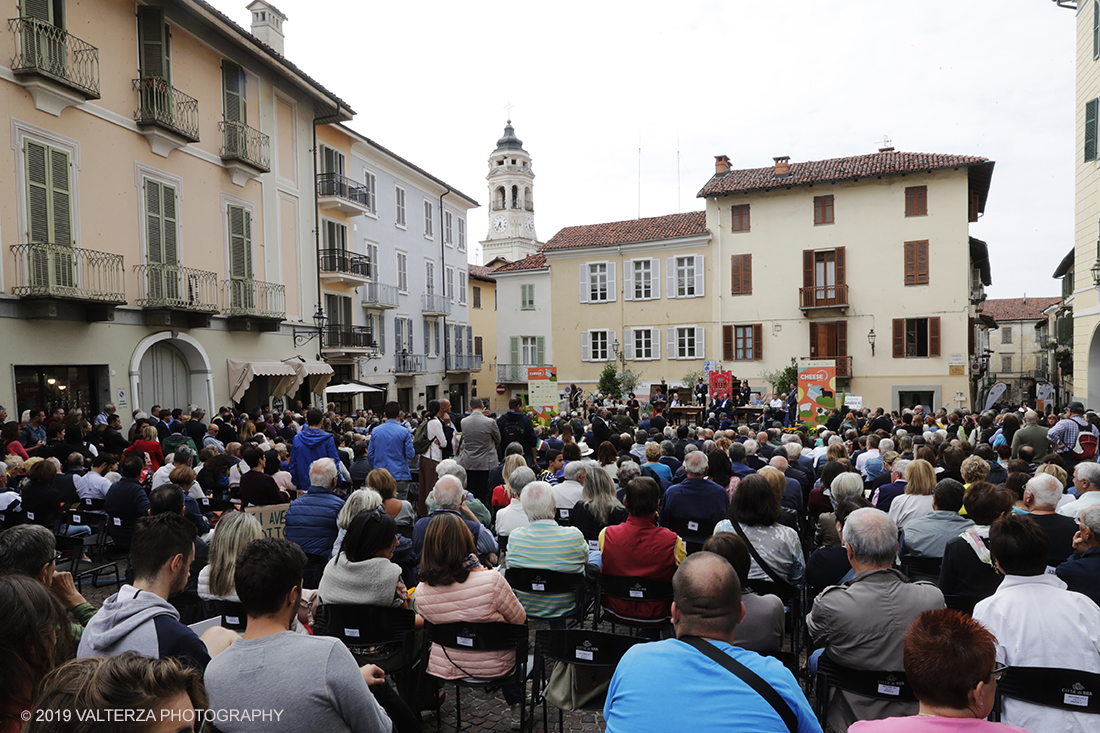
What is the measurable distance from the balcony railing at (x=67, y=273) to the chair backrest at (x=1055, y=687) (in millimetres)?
15047

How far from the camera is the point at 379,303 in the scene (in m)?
28.7

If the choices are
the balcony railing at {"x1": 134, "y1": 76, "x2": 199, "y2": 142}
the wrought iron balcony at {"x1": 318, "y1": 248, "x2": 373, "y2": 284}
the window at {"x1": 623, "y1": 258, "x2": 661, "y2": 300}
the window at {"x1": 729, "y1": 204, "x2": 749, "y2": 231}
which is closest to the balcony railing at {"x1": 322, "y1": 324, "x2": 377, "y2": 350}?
the wrought iron balcony at {"x1": 318, "y1": 248, "x2": 373, "y2": 284}

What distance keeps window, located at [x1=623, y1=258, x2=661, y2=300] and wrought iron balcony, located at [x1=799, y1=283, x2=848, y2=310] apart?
22.4 feet

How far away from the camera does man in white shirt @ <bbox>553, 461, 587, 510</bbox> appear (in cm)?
700

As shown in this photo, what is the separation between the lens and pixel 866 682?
3.40 m

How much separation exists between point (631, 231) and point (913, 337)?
45.8 ft

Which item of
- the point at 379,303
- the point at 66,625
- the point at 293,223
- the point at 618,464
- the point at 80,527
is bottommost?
the point at 80,527

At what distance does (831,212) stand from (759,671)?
3200cm

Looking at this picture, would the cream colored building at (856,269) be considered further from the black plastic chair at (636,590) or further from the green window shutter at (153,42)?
the black plastic chair at (636,590)

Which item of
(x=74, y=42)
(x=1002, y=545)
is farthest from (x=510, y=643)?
(x=74, y=42)

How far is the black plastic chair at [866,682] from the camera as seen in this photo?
10.9 feet

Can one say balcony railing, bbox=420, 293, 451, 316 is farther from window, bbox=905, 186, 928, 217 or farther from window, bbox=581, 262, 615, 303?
window, bbox=905, 186, 928, 217

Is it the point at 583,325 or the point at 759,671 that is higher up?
the point at 583,325

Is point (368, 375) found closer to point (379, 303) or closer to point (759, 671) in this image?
point (379, 303)
